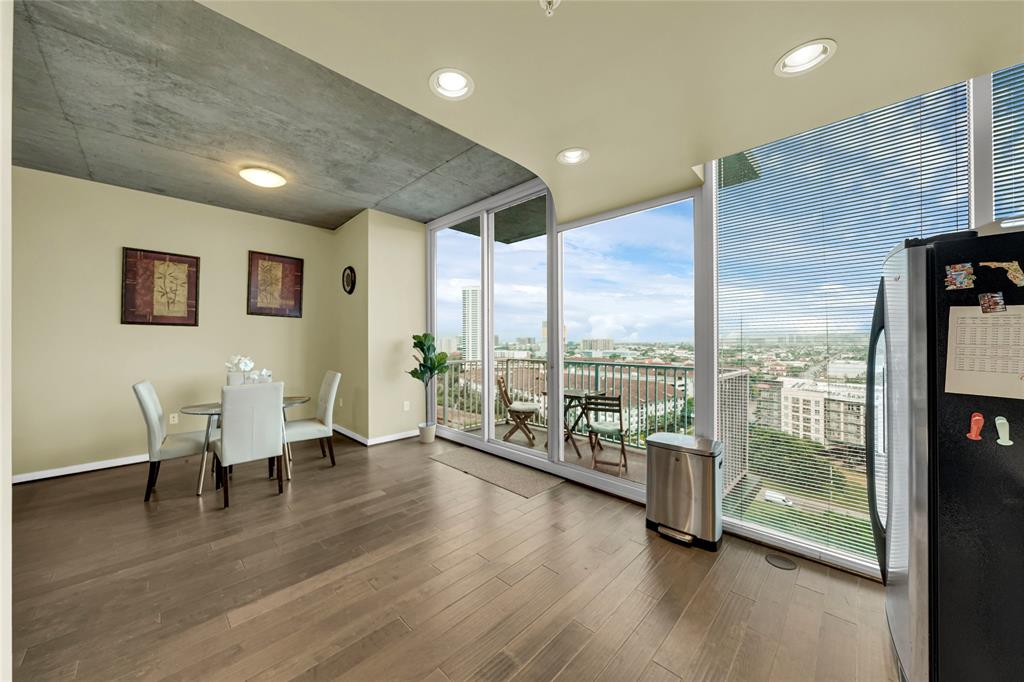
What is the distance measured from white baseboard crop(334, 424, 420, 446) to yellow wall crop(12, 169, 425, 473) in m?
0.07

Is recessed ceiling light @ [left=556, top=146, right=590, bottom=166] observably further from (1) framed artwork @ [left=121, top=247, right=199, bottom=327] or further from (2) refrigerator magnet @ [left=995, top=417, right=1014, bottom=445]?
(1) framed artwork @ [left=121, top=247, right=199, bottom=327]

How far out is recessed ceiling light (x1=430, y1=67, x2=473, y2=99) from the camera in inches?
61.1

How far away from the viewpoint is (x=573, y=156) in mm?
2266

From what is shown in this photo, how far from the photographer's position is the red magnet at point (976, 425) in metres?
1.16

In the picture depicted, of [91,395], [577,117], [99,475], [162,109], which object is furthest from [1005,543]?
[91,395]

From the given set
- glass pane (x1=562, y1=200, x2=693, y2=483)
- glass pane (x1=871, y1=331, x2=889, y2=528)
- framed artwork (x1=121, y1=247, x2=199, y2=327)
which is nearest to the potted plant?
glass pane (x1=562, y1=200, x2=693, y2=483)

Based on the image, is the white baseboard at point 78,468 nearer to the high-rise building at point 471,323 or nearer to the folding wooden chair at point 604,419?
the high-rise building at point 471,323

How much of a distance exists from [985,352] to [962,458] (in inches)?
13.6

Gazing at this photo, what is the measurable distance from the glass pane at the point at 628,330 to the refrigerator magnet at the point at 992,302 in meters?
1.54

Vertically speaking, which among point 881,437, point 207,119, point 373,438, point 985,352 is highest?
point 207,119

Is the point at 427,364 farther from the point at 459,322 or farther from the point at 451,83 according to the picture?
the point at 451,83

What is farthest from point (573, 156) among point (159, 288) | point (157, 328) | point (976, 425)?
point (157, 328)

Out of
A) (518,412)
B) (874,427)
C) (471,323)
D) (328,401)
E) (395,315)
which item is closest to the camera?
(874,427)

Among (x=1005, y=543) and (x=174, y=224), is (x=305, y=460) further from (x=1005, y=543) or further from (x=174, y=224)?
(x=1005, y=543)
